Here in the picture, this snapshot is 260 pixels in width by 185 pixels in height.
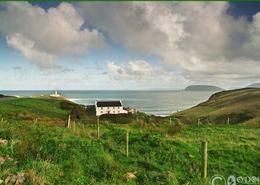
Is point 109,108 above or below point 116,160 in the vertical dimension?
below

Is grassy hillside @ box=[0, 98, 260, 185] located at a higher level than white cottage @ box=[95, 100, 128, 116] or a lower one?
higher

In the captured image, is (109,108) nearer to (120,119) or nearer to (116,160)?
(120,119)

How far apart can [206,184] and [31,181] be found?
706cm

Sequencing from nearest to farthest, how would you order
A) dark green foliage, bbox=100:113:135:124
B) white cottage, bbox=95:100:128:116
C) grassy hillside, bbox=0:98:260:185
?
grassy hillside, bbox=0:98:260:185, dark green foliage, bbox=100:113:135:124, white cottage, bbox=95:100:128:116

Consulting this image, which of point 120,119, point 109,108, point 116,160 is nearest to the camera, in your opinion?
point 116,160

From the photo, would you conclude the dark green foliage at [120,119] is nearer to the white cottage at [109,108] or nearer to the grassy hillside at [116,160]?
the white cottage at [109,108]

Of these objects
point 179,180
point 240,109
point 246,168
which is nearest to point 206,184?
point 179,180

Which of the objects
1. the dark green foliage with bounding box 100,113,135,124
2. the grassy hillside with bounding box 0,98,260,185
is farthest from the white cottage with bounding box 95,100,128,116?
the grassy hillside with bounding box 0,98,260,185

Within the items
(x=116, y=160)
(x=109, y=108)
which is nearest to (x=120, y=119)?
(x=109, y=108)

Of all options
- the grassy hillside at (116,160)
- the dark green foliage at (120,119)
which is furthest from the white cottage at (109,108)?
the grassy hillside at (116,160)

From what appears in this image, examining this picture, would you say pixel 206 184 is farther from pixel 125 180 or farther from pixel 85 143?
pixel 85 143

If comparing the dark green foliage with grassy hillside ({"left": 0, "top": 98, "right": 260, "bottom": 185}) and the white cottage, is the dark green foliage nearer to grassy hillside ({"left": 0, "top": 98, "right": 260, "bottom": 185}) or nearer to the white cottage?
the white cottage

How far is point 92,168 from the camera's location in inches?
541

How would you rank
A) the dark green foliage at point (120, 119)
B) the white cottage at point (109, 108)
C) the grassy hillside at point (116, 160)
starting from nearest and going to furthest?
the grassy hillside at point (116, 160) < the dark green foliage at point (120, 119) < the white cottage at point (109, 108)
